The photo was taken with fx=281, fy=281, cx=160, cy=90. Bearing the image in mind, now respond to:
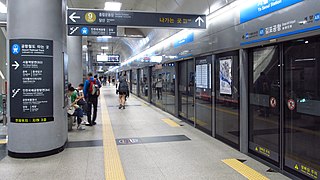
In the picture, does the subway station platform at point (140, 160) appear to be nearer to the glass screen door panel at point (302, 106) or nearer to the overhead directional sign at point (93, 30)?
the glass screen door panel at point (302, 106)

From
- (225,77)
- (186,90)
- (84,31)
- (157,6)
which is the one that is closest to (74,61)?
(157,6)

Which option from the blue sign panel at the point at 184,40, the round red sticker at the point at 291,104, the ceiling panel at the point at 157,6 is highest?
the ceiling panel at the point at 157,6

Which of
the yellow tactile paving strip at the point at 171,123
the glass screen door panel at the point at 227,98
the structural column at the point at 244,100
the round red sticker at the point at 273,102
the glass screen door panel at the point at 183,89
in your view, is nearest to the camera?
the round red sticker at the point at 273,102

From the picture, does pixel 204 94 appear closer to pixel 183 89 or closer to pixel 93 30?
pixel 183 89

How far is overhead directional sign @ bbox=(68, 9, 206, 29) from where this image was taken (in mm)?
6188

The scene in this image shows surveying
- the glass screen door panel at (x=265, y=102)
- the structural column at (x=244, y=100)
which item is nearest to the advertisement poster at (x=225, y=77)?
the structural column at (x=244, y=100)

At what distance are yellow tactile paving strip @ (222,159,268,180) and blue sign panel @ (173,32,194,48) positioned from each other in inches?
154

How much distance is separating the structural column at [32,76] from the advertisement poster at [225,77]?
3.22m

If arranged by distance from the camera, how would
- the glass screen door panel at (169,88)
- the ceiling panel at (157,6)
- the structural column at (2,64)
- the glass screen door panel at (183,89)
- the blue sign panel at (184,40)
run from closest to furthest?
the ceiling panel at (157,6) → the blue sign panel at (184,40) → the glass screen door panel at (183,89) → the structural column at (2,64) → the glass screen door panel at (169,88)

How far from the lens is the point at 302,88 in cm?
359

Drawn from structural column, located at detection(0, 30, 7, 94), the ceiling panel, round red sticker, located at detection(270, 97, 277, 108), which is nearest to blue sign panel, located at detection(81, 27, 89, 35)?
the ceiling panel

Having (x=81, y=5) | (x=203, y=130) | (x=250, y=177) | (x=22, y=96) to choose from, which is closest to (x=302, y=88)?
(x=250, y=177)

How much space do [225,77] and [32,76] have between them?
3590 mm

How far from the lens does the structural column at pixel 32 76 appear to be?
4.68 meters
